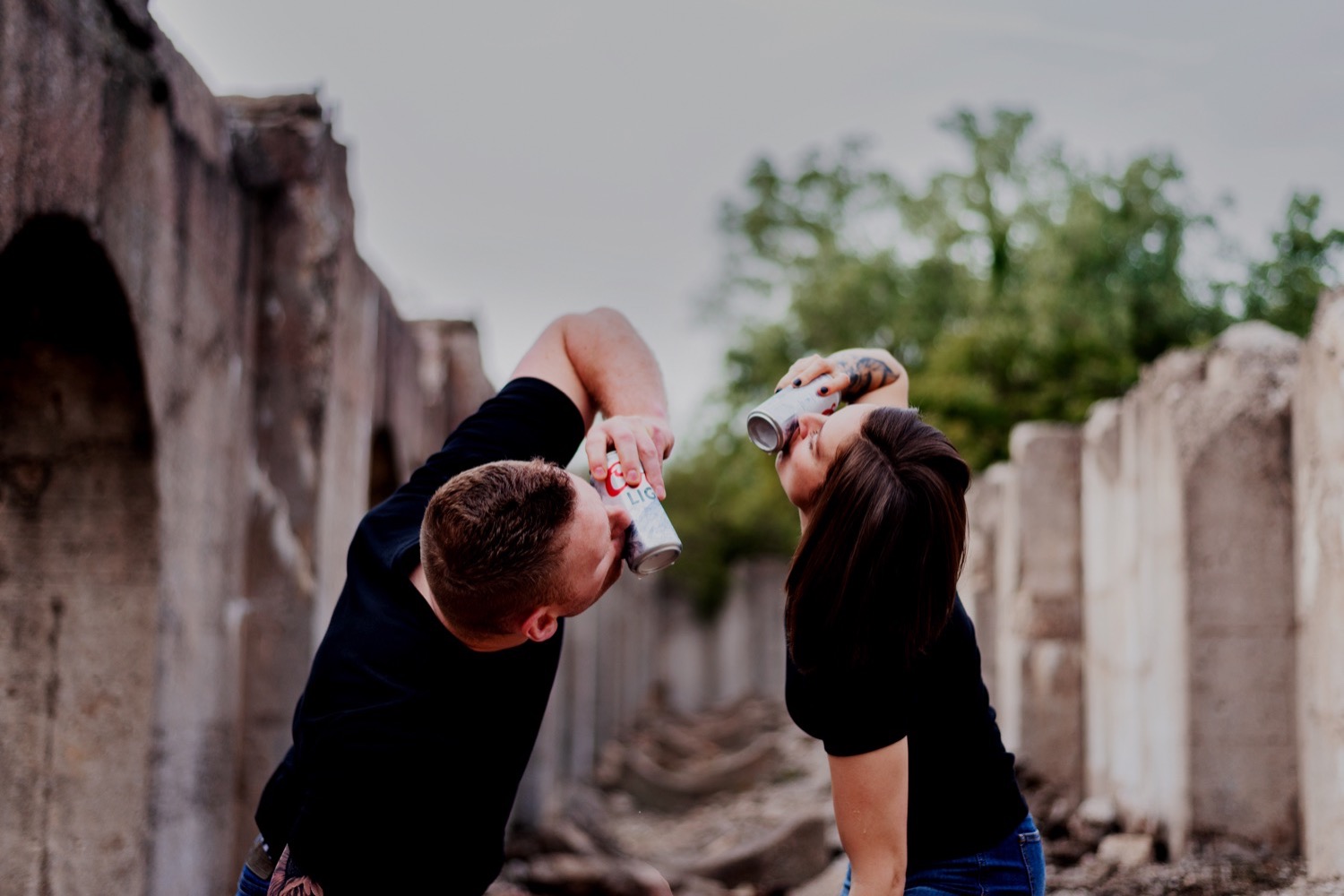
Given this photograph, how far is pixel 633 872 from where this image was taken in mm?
8891

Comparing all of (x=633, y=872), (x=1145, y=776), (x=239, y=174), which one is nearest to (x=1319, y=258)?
(x=1145, y=776)

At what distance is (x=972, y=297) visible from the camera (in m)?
25.2

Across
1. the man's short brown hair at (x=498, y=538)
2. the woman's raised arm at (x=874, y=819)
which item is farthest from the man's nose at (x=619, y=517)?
the woman's raised arm at (x=874, y=819)

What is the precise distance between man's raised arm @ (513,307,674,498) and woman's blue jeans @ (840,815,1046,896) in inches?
38.9

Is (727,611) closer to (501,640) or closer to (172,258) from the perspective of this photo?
(172,258)

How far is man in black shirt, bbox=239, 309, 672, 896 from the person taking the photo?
7.88ft

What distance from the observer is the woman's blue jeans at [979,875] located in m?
2.61

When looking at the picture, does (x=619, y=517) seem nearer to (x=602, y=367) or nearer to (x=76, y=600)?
(x=602, y=367)

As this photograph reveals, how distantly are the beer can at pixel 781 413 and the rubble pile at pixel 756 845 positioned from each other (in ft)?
3.14

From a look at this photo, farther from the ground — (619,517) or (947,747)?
(619,517)

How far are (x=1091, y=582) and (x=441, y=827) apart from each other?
643 centimetres

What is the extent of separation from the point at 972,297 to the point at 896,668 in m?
23.5

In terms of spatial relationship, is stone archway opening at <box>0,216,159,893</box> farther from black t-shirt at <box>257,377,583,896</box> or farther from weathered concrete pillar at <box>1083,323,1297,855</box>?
weathered concrete pillar at <box>1083,323,1297,855</box>

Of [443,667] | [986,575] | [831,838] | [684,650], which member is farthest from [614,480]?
[684,650]
